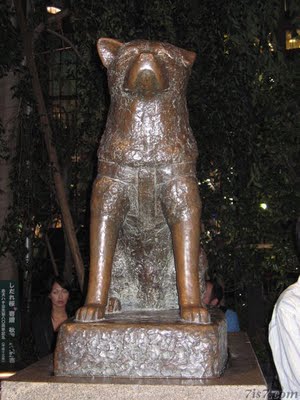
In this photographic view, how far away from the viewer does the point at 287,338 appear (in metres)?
1.46

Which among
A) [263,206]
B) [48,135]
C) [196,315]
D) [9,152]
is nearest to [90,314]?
[196,315]

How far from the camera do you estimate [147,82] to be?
5.73 feet

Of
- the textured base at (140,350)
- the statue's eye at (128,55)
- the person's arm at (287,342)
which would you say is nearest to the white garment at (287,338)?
the person's arm at (287,342)

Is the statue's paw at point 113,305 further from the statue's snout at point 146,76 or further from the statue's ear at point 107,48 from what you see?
the statue's ear at point 107,48

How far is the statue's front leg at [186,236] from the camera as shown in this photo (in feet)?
5.52

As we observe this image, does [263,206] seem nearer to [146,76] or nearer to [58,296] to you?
[58,296]

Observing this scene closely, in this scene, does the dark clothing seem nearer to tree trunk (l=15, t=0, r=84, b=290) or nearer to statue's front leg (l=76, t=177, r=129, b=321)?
tree trunk (l=15, t=0, r=84, b=290)

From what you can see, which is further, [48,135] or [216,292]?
[48,135]

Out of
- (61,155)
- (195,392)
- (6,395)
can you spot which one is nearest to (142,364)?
(195,392)

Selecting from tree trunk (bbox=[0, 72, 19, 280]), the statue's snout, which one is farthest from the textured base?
tree trunk (bbox=[0, 72, 19, 280])

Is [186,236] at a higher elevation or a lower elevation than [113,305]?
higher

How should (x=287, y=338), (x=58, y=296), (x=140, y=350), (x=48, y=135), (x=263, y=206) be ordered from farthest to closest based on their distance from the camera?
1. (x=263, y=206)
2. (x=48, y=135)
3. (x=58, y=296)
4. (x=140, y=350)
5. (x=287, y=338)

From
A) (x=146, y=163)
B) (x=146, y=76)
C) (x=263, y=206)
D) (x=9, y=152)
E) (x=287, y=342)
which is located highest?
(x=9, y=152)

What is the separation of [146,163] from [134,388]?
0.69 metres
